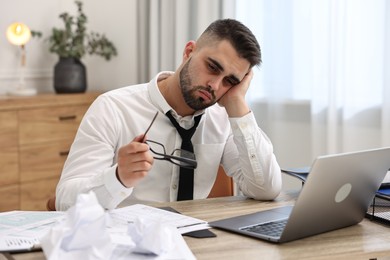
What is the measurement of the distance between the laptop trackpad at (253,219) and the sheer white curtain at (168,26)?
2192mm

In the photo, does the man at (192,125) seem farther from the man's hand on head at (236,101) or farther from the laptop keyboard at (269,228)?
the laptop keyboard at (269,228)

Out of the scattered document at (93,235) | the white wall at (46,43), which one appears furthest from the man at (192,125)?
the white wall at (46,43)

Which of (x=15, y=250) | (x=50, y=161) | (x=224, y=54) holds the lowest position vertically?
(x=50, y=161)

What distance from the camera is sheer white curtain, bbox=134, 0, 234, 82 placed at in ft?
12.9

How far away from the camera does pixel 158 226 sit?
1355 mm

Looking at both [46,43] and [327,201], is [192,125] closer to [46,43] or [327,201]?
[327,201]

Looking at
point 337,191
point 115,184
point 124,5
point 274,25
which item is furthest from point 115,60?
point 337,191

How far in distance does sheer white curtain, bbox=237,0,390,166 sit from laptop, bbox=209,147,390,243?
1605mm

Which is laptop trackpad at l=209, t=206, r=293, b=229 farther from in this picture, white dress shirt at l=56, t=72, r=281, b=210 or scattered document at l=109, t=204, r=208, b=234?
white dress shirt at l=56, t=72, r=281, b=210

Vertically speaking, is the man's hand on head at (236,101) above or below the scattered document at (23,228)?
above

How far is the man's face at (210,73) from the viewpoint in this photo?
210cm

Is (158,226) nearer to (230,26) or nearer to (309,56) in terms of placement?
(230,26)

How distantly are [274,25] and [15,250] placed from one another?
253cm

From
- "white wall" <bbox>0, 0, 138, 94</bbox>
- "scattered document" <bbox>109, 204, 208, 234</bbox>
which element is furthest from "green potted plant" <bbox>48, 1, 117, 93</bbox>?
"scattered document" <bbox>109, 204, 208, 234</bbox>
